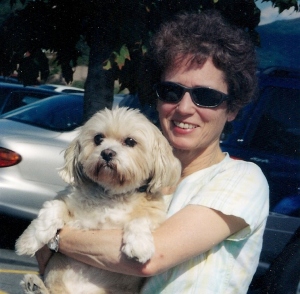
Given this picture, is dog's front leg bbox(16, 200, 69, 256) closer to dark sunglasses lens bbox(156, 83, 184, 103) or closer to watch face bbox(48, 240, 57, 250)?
watch face bbox(48, 240, 57, 250)

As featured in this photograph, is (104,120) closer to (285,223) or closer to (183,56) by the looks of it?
(183,56)

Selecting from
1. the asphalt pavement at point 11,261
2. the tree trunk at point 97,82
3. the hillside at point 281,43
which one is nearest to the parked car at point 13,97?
the asphalt pavement at point 11,261

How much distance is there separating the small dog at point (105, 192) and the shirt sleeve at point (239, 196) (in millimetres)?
268

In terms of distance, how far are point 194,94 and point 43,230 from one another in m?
0.76

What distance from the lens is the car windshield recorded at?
22.0 feet

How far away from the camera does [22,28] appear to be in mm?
5273

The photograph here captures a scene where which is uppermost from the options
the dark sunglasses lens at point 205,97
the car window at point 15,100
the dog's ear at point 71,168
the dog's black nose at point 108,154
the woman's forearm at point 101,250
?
the dark sunglasses lens at point 205,97

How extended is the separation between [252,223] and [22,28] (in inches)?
131

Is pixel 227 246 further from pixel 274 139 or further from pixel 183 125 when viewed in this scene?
pixel 274 139

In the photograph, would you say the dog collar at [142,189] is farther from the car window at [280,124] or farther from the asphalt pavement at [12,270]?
the asphalt pavement at [12,270]

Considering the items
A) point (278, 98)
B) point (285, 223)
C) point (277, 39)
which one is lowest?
point (285, 223)

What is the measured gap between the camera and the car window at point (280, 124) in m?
5.63

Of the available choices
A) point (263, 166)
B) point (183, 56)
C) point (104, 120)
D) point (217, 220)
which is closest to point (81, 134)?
point (104, 120)

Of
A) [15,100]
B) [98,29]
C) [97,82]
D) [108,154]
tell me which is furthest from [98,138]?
[15,100]
